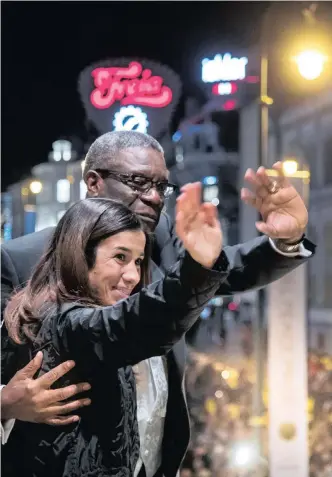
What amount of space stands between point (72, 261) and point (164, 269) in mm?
245

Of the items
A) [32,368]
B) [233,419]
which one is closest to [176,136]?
[32,368]

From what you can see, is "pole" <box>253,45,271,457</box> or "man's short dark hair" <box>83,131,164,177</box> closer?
"man's short dark hair" <box>83,131,164,177</box>

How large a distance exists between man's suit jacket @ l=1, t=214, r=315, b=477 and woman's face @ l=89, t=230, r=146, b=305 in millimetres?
119

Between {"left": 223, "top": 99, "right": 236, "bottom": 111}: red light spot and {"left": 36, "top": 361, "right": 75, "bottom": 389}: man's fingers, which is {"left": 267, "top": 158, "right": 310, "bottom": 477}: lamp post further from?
{"left": 36, "top": 361, "right": 75, "bottom": 389}: man's fingers

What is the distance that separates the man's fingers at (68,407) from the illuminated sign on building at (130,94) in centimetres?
77

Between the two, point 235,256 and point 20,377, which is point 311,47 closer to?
point 235,256

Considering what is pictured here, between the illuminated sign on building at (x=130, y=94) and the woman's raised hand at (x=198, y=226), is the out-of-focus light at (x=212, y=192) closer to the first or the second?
the illuminated sign on building at (x=130, y=94)

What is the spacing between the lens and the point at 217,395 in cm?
246

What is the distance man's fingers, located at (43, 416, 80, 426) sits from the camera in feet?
4.11

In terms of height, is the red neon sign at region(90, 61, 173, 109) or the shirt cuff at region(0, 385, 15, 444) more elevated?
the red neon sign at region(90, 61, 173, 109)

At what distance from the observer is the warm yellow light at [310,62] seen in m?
1.86

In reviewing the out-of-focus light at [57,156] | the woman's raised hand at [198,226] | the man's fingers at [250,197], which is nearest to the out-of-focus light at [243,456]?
the out-of-focus light at [57,156]

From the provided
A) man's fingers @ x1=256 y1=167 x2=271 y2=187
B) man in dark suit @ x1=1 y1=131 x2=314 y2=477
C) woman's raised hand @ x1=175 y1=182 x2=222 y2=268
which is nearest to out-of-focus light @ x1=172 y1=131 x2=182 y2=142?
man in dark suit @ x1=1 y1=131 x2=314 y2=477

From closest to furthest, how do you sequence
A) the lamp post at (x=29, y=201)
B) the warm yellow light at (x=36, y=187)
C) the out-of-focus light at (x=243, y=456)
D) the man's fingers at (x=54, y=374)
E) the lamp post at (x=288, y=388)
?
1. the man's fingers at (x=54, y=374)
2. the lamp post at (x=29, y=201)
3. the warm yellow light at (x=36, y=187)
4. the lamp post at (x=288, y=388)
5. the out-of-focus light at (x=243, y=456)
